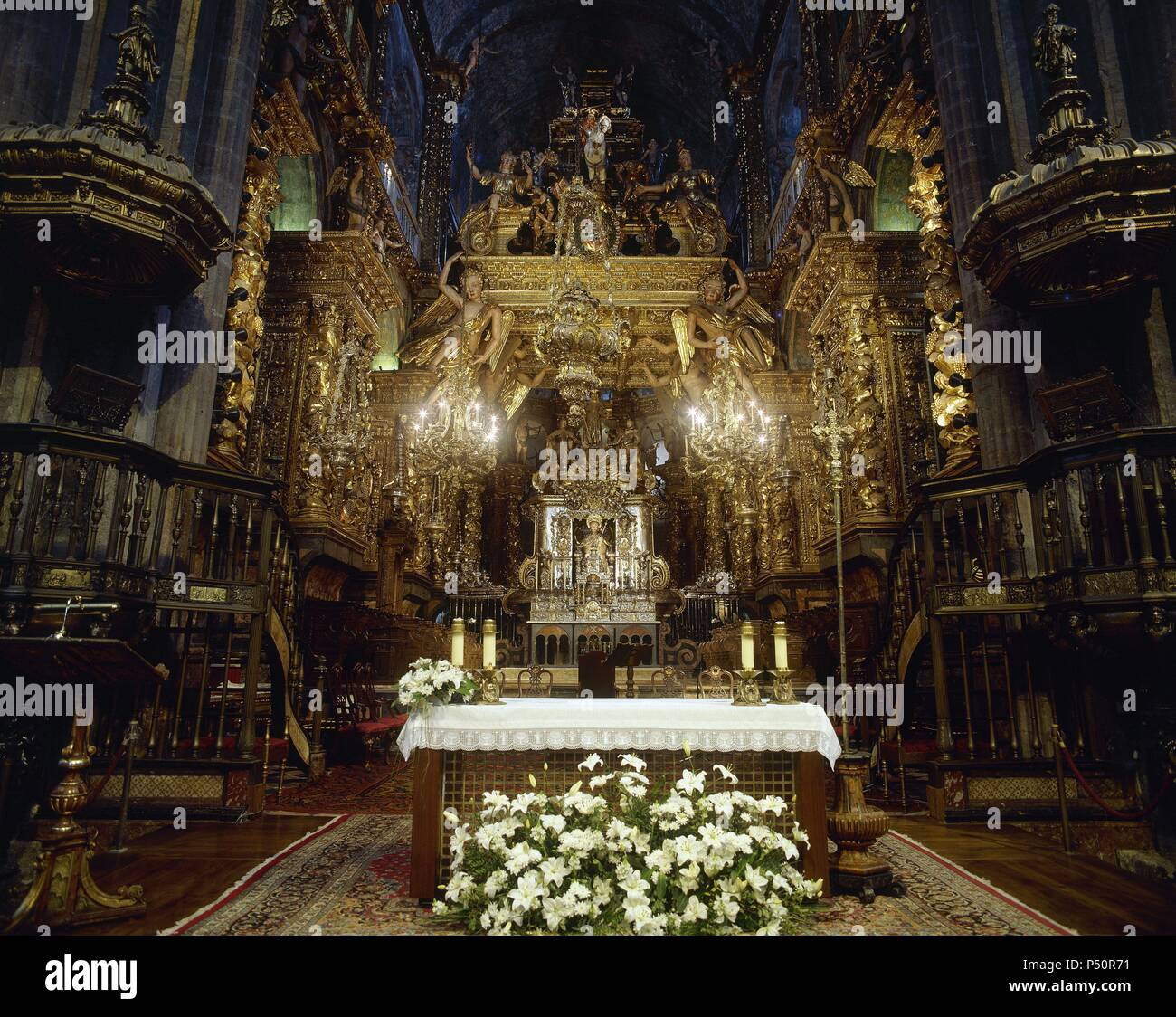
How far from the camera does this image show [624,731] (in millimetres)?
3447

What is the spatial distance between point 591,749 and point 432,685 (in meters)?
0.87

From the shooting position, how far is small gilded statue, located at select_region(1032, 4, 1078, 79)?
5.36 m

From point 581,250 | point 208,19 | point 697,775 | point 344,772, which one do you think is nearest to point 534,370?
point 581,250

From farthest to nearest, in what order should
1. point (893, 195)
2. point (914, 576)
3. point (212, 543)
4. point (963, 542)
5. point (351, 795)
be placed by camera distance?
point (893, 195), point (914, 576), point (351, 795), point (963, 542), point (212, 543)

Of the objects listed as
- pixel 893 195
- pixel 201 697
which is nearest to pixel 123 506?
pixel 201 697

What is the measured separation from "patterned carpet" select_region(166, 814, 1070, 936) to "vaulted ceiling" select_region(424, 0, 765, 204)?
19.3 m

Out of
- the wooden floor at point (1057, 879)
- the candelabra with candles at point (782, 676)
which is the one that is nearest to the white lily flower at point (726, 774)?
the candelabra with candles at point (782, 676)

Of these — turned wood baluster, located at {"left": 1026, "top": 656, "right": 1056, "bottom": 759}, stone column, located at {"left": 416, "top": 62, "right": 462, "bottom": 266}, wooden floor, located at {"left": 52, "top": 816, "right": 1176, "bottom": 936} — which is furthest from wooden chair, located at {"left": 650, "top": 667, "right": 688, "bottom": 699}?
stone column, located at {"left": 416, "top": 62, "right": 462, "bottom": 266}

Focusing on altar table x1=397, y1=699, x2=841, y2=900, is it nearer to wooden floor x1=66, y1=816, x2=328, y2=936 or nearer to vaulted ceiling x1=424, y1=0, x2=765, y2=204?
wooden floor x1=66, y1=816, x2=328, y2=936

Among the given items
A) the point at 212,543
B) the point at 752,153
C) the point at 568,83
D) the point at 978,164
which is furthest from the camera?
the point at 568,83

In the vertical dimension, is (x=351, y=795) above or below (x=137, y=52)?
below

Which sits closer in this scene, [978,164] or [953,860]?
[953,860]

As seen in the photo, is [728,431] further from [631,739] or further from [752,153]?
[631,739]

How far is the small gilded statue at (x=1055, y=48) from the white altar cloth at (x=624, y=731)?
5361 millimetres
